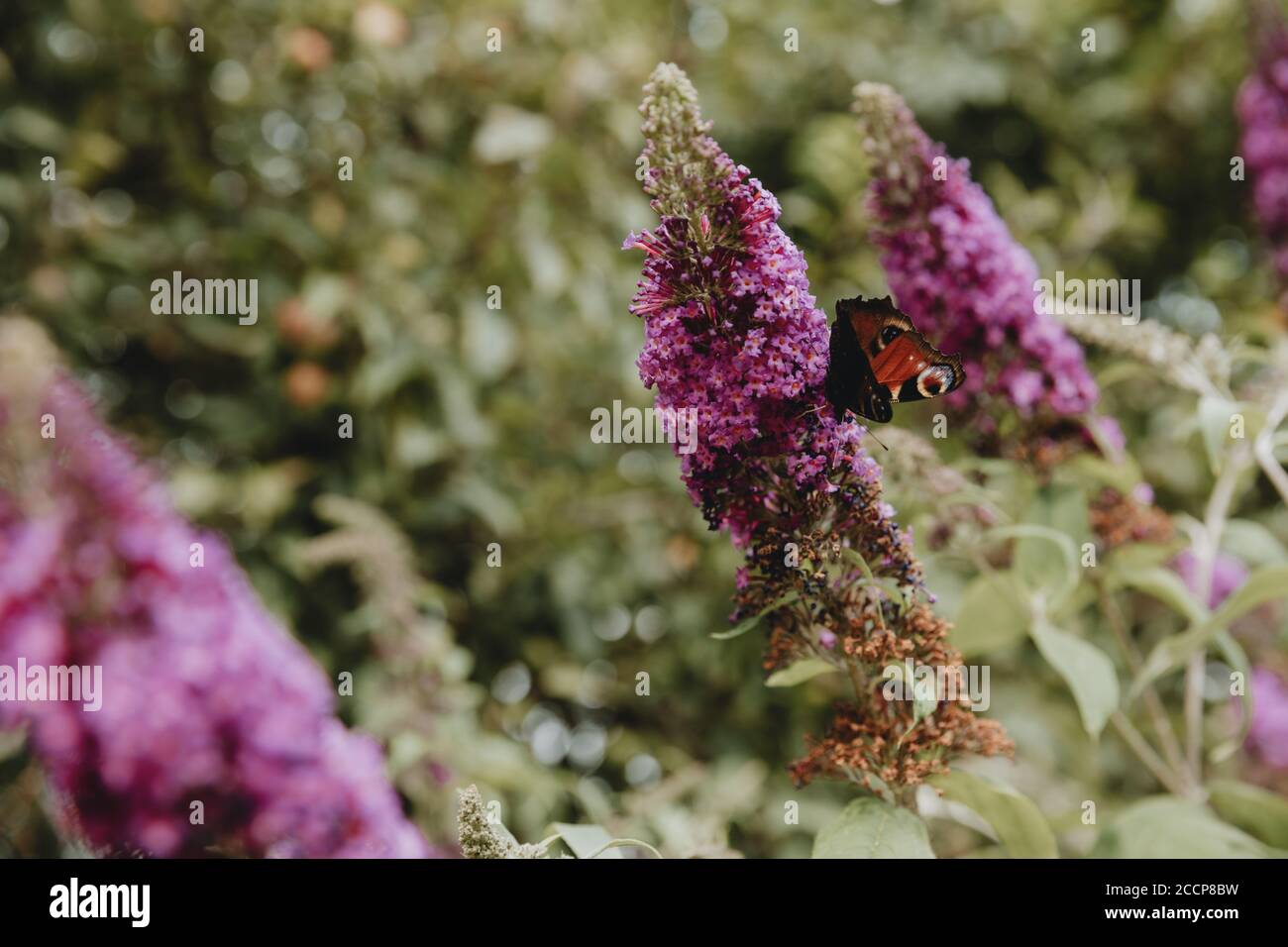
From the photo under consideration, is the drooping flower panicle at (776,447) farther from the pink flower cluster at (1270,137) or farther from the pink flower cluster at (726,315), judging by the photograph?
the pink flower cluster at (1270,137)

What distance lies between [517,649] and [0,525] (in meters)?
1.24

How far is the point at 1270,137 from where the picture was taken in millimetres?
2057

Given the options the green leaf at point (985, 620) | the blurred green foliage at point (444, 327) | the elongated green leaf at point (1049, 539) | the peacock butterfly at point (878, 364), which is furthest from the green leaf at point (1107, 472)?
the blurred green foliage at point (444, 327)

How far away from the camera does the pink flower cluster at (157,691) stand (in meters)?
1.03

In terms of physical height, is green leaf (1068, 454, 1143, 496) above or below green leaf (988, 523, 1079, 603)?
above

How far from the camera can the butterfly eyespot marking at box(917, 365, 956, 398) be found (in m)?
0.79

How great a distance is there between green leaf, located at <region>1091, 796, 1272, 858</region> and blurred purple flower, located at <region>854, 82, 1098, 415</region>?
419mm

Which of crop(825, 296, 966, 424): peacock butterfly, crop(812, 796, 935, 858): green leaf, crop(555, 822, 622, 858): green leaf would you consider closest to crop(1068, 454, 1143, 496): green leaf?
crop(825, 296, 966, 424): peacock butterfly

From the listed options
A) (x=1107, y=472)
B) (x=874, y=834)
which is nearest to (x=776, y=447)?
(x=874, y=834)

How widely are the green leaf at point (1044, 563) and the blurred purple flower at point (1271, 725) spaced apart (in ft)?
4.33

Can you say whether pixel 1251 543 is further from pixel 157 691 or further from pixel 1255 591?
pixel 157 691

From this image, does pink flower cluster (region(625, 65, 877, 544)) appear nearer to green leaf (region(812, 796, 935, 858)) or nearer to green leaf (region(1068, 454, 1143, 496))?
green leaf (region(812, 796, 935, 858))
